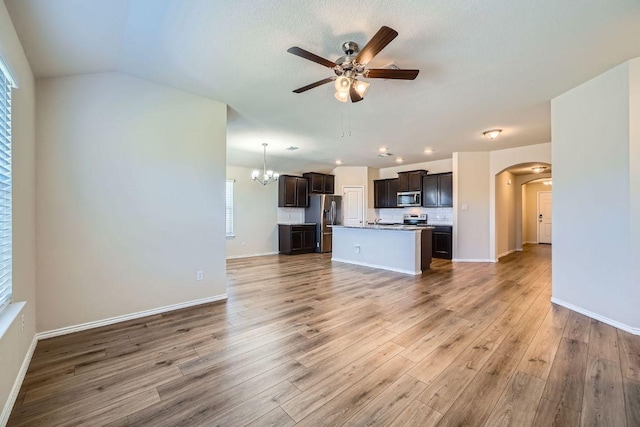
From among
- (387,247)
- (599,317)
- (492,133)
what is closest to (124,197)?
(387,247)

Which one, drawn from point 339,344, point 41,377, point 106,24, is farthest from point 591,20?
point 41,377

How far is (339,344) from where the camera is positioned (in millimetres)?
2436

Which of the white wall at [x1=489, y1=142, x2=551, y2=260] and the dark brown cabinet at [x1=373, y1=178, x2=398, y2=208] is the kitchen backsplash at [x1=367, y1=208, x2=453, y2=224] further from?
the white wall at [x1=489, y1=142, x2=551, y2=260]

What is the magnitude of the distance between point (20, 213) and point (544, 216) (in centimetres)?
1389

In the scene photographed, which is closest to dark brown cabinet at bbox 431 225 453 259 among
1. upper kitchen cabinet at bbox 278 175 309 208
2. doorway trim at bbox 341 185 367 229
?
doorway trim at bbox 341 185 367 229

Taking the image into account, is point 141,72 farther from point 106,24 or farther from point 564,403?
point 564,403

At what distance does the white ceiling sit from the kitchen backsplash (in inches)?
144

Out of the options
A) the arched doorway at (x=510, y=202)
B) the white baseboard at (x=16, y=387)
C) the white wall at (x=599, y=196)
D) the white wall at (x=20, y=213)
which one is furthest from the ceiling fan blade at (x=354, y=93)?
the arched doorway at (x=510, y=202)

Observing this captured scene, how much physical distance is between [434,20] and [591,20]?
47.8 inches

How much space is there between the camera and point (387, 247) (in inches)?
220

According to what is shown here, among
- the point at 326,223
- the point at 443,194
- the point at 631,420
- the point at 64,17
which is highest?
the point at 64,17

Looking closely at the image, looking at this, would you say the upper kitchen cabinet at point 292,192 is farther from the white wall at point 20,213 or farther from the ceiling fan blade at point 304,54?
the ceiling fan blade at point 304,54

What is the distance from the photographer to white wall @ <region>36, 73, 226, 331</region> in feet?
8.61

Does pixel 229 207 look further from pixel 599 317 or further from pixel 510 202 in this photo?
pixel 510 202
